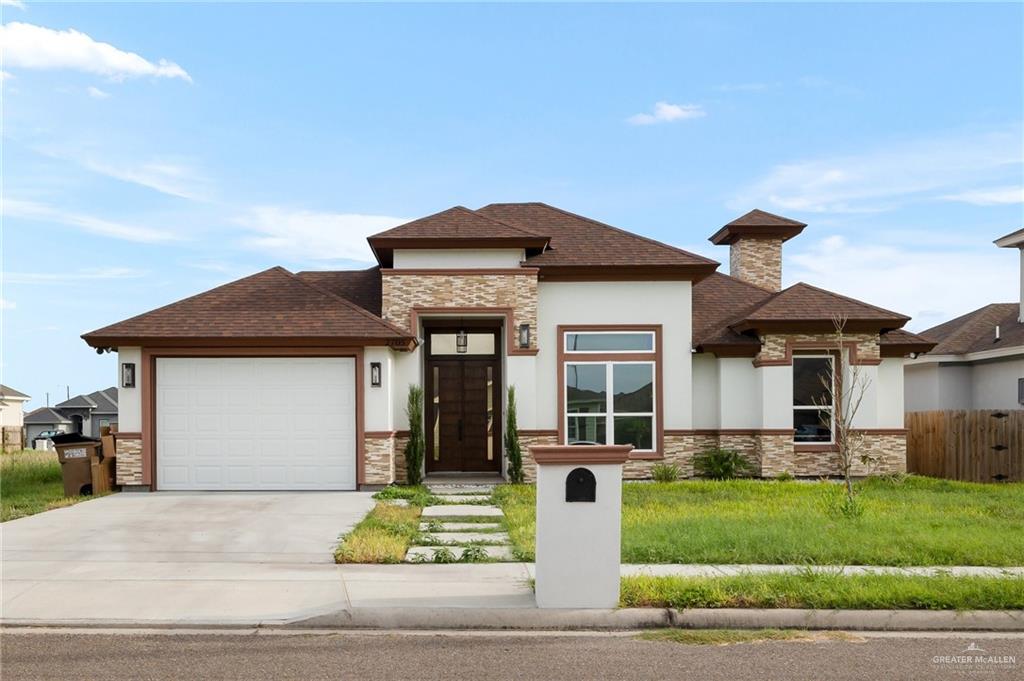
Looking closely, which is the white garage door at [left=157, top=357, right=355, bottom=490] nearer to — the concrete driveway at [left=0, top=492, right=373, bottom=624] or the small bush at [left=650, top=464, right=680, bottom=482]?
the concrete driveway at [left=0, top=492, right=373, bottom=624]

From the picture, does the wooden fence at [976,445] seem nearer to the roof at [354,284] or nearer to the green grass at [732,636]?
the roof at [354,284]

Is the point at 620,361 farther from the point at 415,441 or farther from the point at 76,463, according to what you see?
the point at 76,463

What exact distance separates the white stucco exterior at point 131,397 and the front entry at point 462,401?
5.70 m

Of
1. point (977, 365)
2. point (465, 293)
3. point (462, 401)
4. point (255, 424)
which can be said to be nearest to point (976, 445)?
point (977, 365)

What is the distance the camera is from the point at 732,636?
24.4ft


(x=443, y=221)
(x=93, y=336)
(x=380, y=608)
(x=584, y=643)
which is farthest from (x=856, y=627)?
(x=93, y=336)

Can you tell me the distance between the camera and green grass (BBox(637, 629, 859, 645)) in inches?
288

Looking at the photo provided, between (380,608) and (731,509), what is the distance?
7205mm

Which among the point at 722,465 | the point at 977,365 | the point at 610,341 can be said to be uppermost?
the point at 610,341

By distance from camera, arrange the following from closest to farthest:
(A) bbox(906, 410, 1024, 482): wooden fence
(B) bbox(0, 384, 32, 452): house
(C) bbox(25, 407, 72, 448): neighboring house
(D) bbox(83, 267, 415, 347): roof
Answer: (D) bbox(83, 267, 415, 347): roof → (A) bbox(906, 410, 1024, 482): wooden fence → (B) bbox(0, 384, 32, 452): house → (C) bbox(25, 407, 72, 448): neighboring house

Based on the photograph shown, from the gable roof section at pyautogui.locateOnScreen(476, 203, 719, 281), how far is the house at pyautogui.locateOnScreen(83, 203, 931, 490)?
0.05 m

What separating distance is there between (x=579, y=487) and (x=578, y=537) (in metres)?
0.42

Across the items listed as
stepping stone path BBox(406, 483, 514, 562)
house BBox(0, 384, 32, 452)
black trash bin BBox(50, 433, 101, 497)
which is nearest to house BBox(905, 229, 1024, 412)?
stepping stone path BBox(406, 483, 514, 562)

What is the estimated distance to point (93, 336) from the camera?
16625 millimetres
